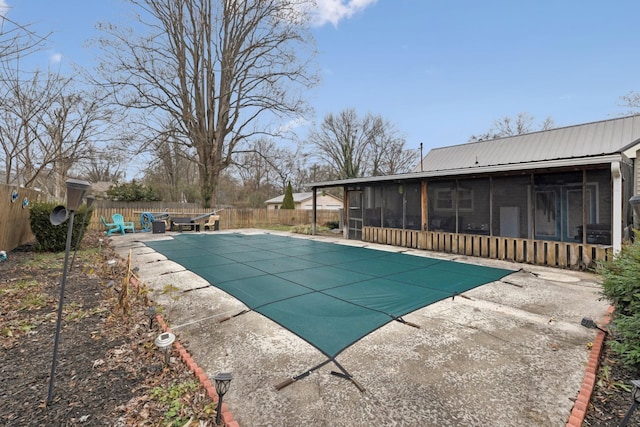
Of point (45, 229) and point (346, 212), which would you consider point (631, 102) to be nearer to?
point (346, 212)

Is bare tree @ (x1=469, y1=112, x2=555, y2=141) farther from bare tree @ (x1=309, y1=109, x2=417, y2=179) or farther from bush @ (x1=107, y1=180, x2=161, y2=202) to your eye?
bush @ (x1=107, y1=180, x2=161, y2=202)

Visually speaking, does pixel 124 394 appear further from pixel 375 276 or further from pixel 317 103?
pixel 317 103

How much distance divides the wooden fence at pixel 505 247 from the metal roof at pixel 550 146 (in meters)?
1.91

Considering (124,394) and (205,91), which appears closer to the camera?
(124,394)

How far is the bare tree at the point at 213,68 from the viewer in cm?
1578

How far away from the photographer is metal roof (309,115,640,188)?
8.16 metres

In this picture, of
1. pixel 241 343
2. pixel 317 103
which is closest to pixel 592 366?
pixel 241 343

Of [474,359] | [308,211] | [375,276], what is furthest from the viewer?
[308,211]

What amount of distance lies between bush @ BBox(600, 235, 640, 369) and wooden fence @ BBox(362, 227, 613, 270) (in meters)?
2.64

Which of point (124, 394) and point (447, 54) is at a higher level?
point (447, 54)

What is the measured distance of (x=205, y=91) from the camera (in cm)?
1802

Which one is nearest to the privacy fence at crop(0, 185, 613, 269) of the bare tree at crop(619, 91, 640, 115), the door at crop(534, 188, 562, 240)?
the door at crop(534, 188, 562, 240)

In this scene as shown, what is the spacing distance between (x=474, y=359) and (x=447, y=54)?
545 inches

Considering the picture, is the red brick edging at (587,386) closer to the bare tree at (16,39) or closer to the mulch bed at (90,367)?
the mulch bed at (90,367)
